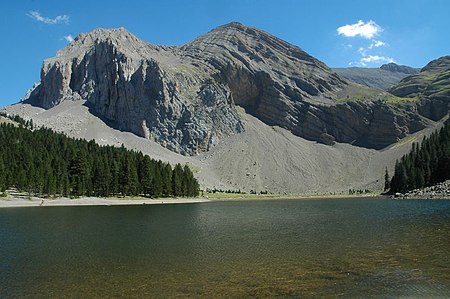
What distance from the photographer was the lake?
23812 millimetres

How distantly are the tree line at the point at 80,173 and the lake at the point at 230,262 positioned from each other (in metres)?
72.5

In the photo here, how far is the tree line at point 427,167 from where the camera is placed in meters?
143

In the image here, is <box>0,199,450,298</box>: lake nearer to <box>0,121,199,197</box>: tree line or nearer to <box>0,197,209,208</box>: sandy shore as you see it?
<box>0,197,209,208</box>: sandy shore

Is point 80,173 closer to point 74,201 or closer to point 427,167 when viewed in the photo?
point 74,201

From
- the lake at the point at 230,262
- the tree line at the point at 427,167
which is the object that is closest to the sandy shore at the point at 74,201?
the lake at the point at 230,262

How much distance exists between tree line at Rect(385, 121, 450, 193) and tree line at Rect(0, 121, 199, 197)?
90.3 metres

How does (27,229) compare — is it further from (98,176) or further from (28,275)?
(98,176)

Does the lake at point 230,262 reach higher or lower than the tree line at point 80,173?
lower

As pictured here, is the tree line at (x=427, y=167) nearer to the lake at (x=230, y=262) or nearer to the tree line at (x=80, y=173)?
the tree line at (x=80, y=173)

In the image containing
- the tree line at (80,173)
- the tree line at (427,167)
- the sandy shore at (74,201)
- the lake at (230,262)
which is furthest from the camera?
the tree line at (427,167)

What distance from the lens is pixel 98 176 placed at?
441 ft

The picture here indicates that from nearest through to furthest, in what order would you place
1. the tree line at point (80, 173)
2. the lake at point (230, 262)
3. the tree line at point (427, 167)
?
1. the lake at point (230, 262)
2. the tree line at point (80, 173)
3. the tree line at point (427, 167)

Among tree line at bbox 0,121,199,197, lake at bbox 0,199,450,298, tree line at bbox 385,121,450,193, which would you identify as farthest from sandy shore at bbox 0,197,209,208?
tree line at bbox 385,121,450,193

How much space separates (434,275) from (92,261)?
90.3 ft
